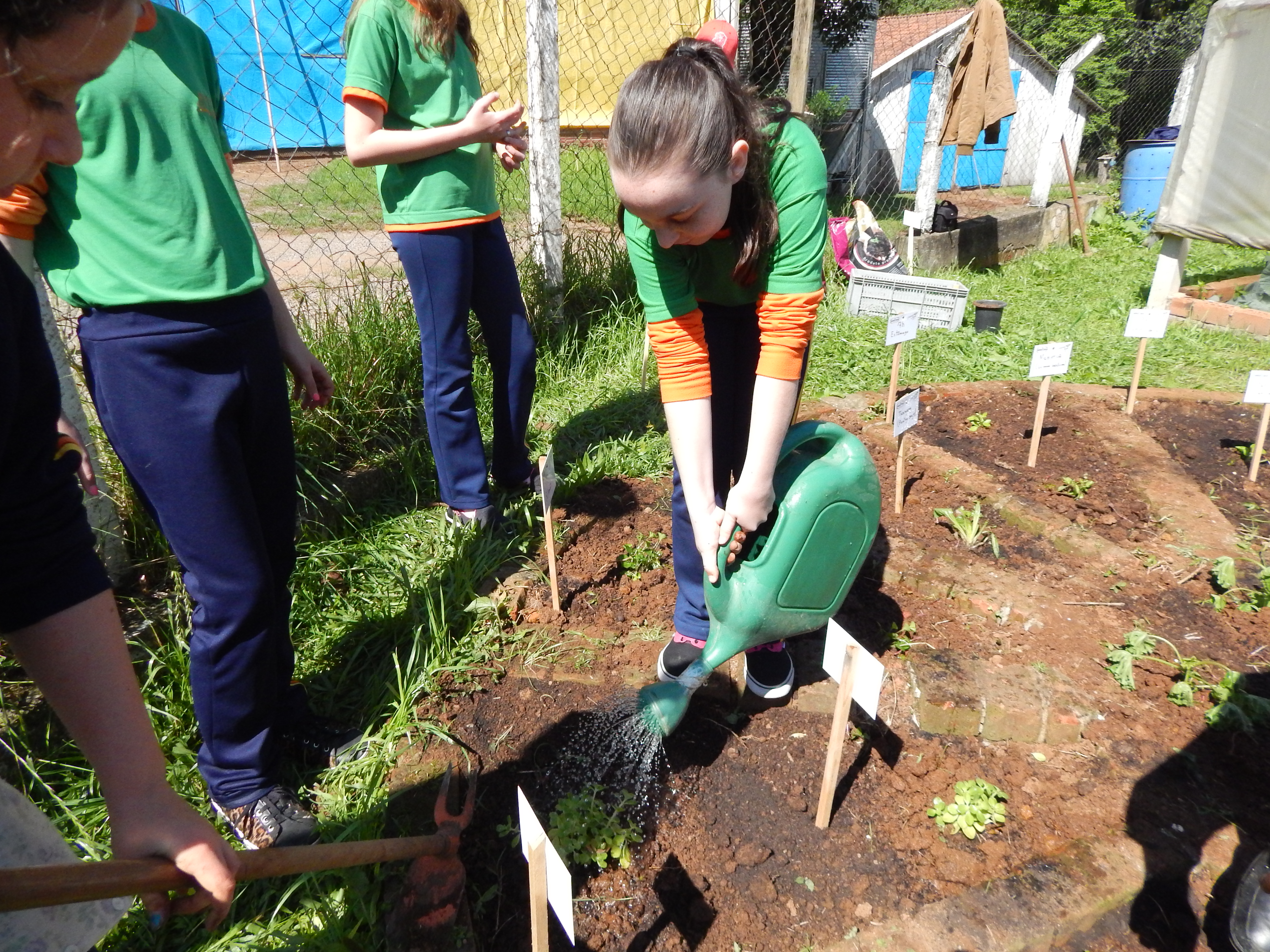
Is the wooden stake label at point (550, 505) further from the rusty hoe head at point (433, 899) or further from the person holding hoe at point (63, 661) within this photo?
the person holding hoe at point (63, 661)

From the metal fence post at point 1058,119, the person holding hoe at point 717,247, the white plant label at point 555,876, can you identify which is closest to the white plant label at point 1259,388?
the person holding hoe at point 717,247

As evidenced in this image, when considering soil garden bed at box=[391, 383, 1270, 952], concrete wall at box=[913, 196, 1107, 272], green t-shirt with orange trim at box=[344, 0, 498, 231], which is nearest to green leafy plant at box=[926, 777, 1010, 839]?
soil garden bed at box=[391, 383, 1270, 952]

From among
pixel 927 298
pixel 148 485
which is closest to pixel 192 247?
pixel 148 485

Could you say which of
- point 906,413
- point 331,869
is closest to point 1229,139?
point 906,413

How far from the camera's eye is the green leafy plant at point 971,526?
2.48 m

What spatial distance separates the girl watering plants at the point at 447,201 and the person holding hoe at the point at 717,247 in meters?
0.82

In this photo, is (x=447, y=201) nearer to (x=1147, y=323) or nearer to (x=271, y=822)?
(x=271, y=822)

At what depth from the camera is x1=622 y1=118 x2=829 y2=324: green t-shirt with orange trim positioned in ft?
4.77

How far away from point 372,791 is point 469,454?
41.9 inches

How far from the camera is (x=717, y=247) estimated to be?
161cm

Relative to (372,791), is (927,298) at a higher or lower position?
higher

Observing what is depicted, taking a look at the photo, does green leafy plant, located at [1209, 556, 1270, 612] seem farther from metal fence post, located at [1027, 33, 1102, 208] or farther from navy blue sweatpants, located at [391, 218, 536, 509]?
metal fence post, located at [1027, 33, 1102, 208]

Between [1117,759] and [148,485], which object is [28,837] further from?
[1117,759]

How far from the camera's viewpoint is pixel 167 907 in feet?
2.62
